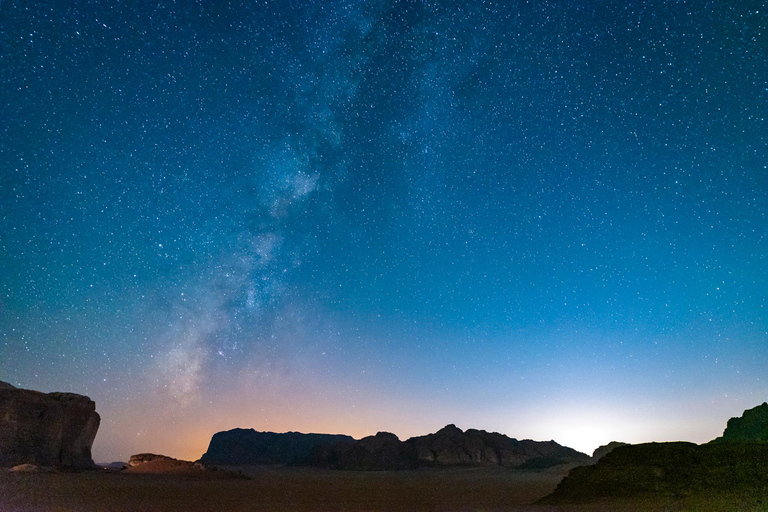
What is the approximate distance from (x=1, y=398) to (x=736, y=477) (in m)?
64.1

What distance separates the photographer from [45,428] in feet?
166

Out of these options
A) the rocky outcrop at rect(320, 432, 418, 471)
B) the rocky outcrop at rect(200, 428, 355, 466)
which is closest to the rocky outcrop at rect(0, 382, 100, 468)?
the rocky outcrop at rect(320, 432, 418, 471)

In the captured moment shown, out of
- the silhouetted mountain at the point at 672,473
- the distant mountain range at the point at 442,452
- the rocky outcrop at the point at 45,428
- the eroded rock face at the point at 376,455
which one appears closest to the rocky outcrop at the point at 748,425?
the silhouetted mountain at the point at 672,473

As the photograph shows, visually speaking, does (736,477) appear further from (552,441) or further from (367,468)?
(552,441)

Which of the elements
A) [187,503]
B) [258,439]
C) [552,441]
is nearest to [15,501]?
[187,503]

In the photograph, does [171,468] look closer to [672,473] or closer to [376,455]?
[672,473]

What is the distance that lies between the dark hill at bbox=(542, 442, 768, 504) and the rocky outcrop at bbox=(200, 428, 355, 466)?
122442 mm

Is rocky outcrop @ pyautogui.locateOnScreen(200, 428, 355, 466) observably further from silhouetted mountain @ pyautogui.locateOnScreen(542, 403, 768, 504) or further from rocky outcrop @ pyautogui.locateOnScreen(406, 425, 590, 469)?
silhouetted mountain @ pyautogui.locateOnScreen(542, 403, 768, 504)

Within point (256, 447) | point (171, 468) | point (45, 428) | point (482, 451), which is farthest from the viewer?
point (256, 447)

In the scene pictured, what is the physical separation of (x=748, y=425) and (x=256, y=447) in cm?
13448

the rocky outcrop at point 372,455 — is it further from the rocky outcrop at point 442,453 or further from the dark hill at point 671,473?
the dark hill at point 671,473

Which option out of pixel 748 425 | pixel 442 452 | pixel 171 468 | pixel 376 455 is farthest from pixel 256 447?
pixel 748 425

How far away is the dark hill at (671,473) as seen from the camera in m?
19.1

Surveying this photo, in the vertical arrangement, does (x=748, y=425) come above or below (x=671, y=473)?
above
